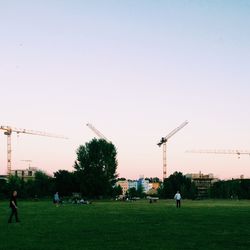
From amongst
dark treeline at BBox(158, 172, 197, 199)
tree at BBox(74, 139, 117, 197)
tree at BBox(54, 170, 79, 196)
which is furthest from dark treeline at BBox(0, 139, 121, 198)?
dark treeline at BBox(158, 172, 197, 199)

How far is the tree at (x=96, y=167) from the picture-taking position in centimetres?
11038

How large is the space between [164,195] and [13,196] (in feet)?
402

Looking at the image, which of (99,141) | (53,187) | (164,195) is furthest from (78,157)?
(164,195)

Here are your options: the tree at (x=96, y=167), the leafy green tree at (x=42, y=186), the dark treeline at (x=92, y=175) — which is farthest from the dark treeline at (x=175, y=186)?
the tree at (x=96, y=167)

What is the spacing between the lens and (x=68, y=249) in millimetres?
15531

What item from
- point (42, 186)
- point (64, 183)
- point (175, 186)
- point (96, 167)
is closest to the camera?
point (96, 167)

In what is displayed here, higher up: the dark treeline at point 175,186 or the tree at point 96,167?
the tree at point 96,167

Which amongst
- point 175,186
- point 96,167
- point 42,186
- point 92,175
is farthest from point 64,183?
point 175,186

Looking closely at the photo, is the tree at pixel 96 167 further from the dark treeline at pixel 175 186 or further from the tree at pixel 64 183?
the dark treeline at pixel 175 186

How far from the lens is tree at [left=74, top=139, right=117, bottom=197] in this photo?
362ft

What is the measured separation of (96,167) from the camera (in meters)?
113

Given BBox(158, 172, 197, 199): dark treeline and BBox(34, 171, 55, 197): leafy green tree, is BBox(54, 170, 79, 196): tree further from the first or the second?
BBox(158, 172, 197, 199): dark treeline

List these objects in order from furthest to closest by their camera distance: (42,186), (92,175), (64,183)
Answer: (64,183)
(42,186)
(92,175)

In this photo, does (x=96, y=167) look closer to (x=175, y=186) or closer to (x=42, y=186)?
(x=42, y=186)
